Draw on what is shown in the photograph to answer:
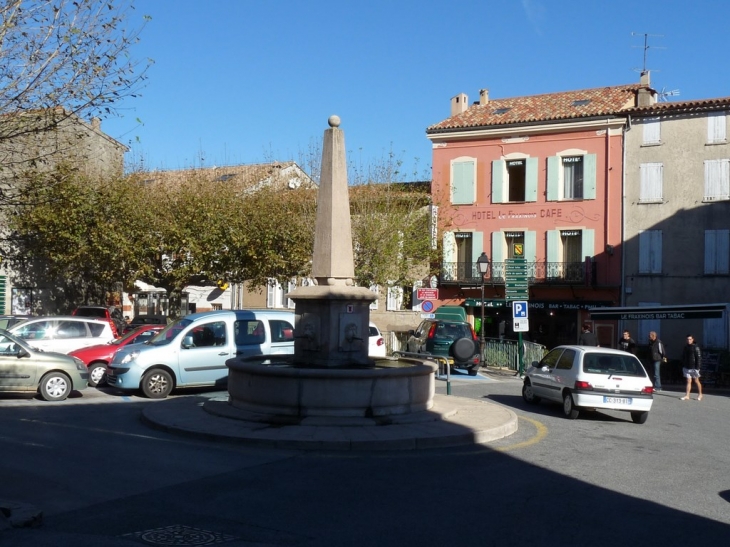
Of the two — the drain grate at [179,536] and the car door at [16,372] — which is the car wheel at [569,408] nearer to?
the drain grate at [179,536]

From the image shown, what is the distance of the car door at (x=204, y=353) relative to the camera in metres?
16.5

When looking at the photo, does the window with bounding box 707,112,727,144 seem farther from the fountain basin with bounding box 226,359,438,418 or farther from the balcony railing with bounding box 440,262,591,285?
the fountain basin with bounding box 226,359,438,418

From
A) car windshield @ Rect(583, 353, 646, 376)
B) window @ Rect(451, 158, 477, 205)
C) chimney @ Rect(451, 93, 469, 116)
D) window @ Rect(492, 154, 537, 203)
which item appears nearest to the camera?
car windshield @ Rect(583, 353, 646, 376)

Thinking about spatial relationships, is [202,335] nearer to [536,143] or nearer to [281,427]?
[281,427]

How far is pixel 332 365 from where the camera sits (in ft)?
44.1

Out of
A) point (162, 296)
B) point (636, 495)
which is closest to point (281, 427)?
point (636, 495)

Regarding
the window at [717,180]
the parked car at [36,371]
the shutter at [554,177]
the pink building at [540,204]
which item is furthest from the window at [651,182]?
the parked car at [36,371]

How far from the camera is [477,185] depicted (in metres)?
36.5

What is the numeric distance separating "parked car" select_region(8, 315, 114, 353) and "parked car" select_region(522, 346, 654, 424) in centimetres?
1133

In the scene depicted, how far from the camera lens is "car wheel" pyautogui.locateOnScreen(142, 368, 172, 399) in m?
16.2

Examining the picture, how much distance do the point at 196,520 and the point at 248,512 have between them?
53 cm

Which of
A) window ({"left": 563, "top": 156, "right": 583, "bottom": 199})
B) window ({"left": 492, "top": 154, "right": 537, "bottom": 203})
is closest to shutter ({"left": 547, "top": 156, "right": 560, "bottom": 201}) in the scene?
window ({"left": 563, "top": 156, "right": 583, "bottom": 199})

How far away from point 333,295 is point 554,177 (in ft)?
78.0

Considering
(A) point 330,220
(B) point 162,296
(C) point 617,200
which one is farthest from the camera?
(B) point 162,296
